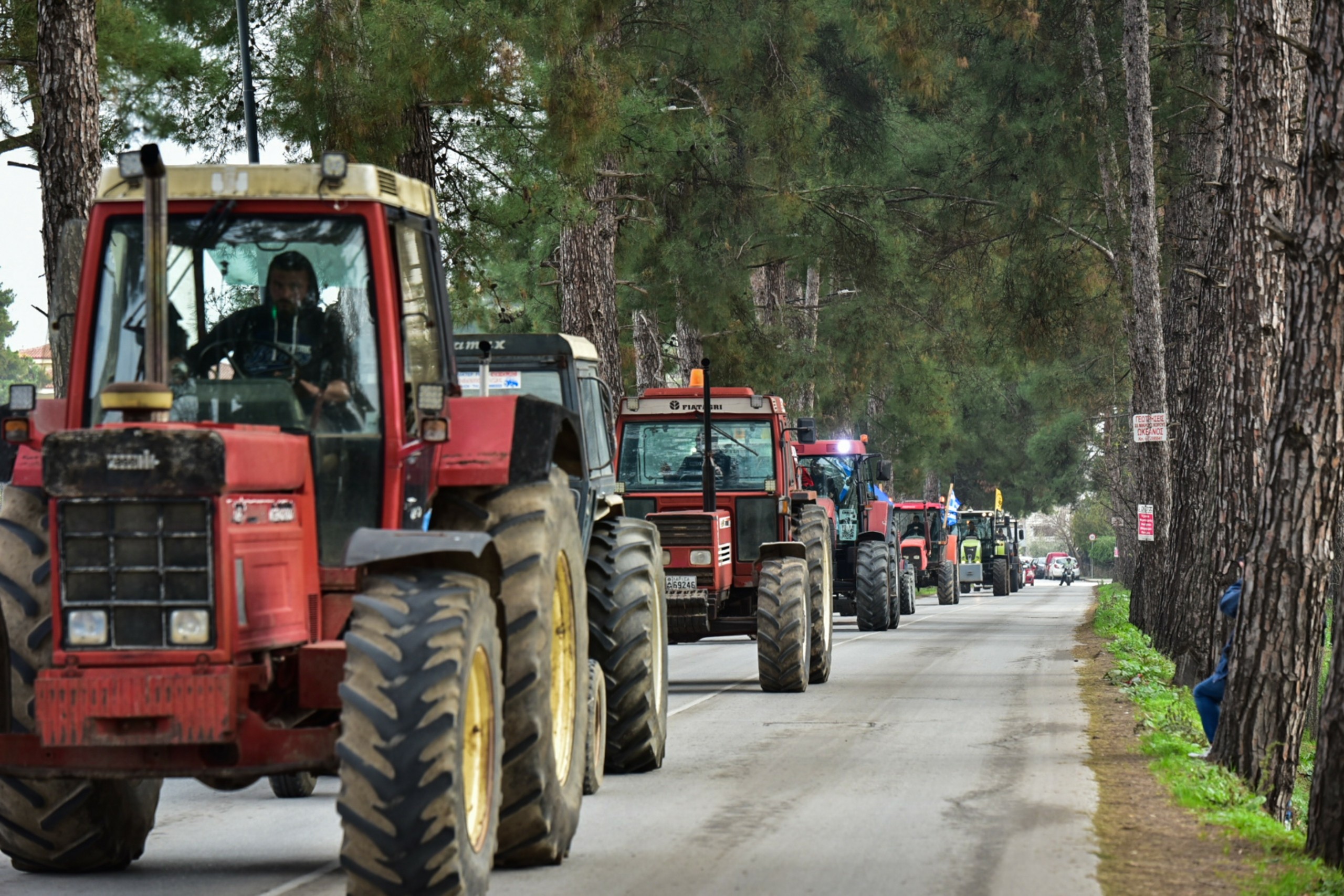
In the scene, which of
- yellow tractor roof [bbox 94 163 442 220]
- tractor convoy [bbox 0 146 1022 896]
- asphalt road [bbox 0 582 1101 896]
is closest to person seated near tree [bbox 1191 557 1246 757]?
asphalt road [bbox 0 582 1101 896]

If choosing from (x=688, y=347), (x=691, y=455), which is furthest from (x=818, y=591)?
(x=688, y=347)

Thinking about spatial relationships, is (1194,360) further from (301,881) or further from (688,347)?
(688,347)

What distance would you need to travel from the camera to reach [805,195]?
32.7 m

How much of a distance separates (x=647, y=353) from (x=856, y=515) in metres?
5.06

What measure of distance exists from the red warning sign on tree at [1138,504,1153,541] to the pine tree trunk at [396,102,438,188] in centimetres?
1289

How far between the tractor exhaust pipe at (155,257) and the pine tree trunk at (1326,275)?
5845 mm

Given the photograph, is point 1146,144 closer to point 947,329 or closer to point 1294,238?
point 1294,238

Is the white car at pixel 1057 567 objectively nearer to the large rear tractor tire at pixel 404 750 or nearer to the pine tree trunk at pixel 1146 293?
the pine tree trunk at pixel 1146 293

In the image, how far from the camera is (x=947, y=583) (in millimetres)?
49406

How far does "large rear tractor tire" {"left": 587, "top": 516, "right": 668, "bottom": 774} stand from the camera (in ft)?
36.3

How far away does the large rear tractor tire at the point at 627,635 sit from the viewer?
36.3 feet

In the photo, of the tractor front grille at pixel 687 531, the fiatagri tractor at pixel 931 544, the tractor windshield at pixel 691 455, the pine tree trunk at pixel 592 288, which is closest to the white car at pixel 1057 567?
the fiatagri tractor at pixel 931 544

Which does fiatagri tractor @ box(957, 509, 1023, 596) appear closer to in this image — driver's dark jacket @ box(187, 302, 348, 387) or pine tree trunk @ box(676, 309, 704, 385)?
pine tree trunk @ box(676, 309, 704, 385)

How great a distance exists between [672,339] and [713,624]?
82.7ft
